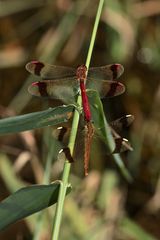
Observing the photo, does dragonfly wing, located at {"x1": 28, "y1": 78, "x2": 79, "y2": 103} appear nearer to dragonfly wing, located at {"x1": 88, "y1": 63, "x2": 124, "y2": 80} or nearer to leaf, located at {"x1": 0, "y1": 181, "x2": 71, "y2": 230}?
dragonfly wing, located at {"x1": 88, "y1": 63, "x2": 124, "y2": 80}

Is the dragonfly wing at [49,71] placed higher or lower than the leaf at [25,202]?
higher

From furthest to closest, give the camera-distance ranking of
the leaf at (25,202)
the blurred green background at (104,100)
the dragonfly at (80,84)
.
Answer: the blurred green background at (104,100)
the dragonfly at (80,84)
the leaf at (25,202)

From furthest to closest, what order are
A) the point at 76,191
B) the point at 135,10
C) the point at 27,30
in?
the point at 27,30
the point at 135,10
the point at 76,191

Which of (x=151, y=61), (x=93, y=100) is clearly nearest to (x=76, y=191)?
(x=151, y=61)

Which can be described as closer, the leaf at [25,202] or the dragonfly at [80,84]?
the leaf at [25,202]

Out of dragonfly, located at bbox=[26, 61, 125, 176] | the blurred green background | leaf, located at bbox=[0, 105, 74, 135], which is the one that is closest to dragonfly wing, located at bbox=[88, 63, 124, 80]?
dragonfly, located at bbox=[26, 61, 125, 176]

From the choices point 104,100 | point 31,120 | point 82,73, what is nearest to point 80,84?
point 82,73

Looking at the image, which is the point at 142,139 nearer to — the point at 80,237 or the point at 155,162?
the point at 155,162

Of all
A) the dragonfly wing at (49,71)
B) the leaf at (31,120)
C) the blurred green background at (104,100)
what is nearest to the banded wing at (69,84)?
the dragonfly wing at (49,71)

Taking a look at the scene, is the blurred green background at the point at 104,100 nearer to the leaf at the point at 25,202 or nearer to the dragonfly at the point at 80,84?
the dragonfly at the point at 80,84
